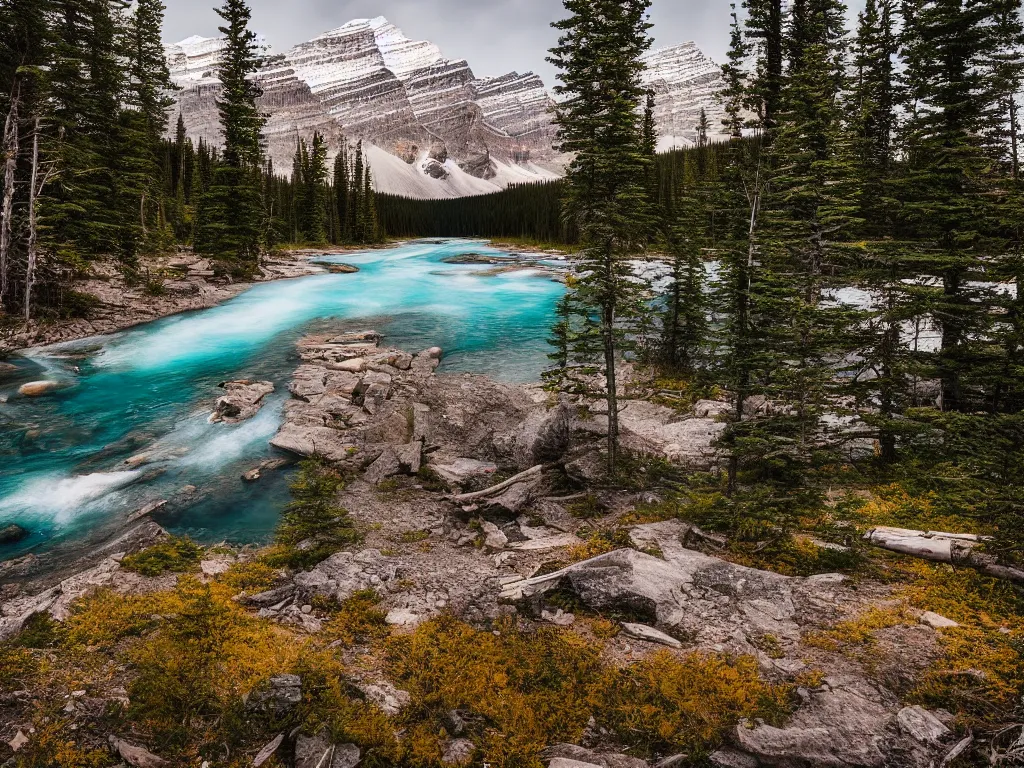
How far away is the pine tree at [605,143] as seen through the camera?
11.1m

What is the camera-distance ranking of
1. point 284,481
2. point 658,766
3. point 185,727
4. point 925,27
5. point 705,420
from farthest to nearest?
point 705,420 < point 284,481 < point 925,27 < point 185,727 < point 658,766

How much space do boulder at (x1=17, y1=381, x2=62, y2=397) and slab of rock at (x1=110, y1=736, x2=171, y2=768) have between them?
58.3 feet

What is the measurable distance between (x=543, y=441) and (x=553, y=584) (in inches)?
211

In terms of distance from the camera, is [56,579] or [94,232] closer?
[56,579]

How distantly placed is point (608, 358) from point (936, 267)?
782 cm

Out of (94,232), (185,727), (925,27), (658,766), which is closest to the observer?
(658,766)

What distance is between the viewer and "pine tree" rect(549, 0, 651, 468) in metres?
11.1

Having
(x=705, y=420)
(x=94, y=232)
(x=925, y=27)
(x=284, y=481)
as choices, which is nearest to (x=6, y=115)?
(x=94, y=232)

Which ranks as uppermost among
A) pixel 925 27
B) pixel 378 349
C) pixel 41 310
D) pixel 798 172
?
pixel 925 27

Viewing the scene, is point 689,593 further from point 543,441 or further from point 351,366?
point 351,366

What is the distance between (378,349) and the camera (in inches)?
928

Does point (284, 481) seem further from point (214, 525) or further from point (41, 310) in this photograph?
point (41, 310)

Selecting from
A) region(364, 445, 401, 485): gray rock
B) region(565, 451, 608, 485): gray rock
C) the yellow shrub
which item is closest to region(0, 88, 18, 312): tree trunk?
region(364, 445, 401, 485): gray rock

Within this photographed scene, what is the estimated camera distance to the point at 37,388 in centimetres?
1770
